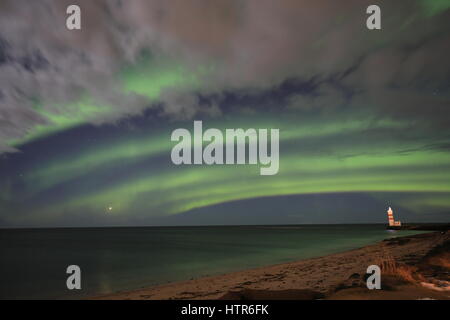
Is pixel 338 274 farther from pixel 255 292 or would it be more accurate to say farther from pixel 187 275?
pixel 187 275

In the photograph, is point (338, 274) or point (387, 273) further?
point (338, 274)

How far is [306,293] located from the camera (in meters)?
11.8

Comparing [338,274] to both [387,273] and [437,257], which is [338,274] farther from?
[437,257]

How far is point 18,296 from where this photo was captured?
21297 millimetres
